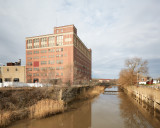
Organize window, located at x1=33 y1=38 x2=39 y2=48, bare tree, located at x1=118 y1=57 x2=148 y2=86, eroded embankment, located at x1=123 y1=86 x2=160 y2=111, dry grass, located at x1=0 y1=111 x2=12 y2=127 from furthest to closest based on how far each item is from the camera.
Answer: window, located at x1=33 y1=38 x2=39 y2=48 → bare tree, located at x1=118 y1=57 x2=148 y2=86 → eroded embankment, located at x1=123 y1=86 x2=160 y2=111 → dry grass, located at x1=0 y1=111 x2=12 y2=127

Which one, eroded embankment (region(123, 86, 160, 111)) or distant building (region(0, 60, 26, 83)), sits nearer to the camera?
eroded embankment (region(123, 86, 160, 111))

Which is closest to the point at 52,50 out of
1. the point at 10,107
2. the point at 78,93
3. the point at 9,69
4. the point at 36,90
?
the point at 9,69

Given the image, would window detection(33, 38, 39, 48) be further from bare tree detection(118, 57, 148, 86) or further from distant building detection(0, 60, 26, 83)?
bare tree detection(118, 57, 148, 86)

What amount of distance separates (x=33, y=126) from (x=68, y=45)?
49.2 metres

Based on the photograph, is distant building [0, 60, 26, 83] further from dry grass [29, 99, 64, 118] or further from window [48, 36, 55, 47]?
dry grass [29, 99, 64, 118]

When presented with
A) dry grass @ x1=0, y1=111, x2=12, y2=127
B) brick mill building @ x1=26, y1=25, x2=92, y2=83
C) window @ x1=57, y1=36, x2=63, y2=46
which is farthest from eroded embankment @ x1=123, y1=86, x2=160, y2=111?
Result: window @ x1=57, y1=36, x2=63, y2=46

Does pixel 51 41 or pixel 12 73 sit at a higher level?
pixel 51 41

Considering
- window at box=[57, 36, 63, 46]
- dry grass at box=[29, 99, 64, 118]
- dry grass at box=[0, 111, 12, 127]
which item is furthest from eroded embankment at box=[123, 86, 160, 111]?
window at box=[57, 36, 63, 46]

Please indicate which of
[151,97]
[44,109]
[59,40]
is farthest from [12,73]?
[151,97]

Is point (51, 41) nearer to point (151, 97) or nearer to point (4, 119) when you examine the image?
point (151, 97)

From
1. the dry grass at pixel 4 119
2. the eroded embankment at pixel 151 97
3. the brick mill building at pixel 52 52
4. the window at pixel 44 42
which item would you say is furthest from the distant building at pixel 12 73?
the eroded embankment at pixel 151 97

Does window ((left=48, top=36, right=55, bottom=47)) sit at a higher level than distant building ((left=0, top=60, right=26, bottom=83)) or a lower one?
higher

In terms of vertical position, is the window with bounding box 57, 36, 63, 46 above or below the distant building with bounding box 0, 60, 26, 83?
above

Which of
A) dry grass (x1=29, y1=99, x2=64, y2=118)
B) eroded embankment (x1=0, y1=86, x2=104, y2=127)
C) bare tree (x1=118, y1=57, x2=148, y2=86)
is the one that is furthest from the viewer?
bare tree (x1=118, y1=57, x2=148, y2=86)
